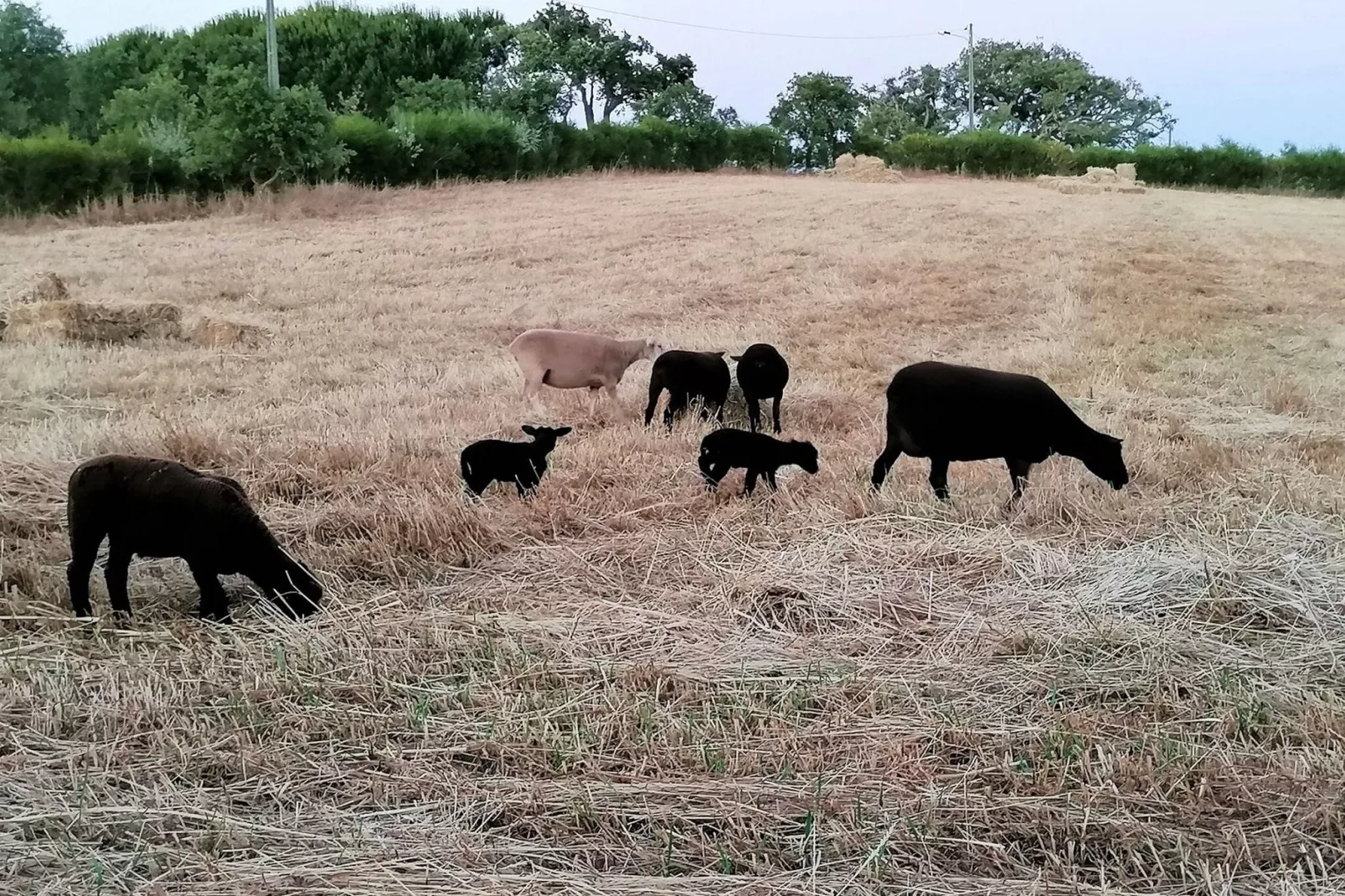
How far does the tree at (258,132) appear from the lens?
19.2m

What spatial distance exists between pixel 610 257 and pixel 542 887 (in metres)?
12.8

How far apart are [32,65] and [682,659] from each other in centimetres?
3290

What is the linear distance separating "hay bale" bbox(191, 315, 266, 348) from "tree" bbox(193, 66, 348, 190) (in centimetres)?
1136

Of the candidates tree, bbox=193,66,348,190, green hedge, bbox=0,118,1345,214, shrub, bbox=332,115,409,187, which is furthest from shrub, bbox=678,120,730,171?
tree, bbox=193,66,348,190

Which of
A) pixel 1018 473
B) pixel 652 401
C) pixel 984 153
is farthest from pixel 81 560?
pixel 984 153

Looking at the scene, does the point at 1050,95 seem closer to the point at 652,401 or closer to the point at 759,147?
the point at 759,147

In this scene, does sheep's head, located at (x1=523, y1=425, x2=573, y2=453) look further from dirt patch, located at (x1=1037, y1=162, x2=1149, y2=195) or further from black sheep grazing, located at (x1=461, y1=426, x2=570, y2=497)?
dirt patch, located at (x1=1037, y1=162, x2=1149, y2=195)

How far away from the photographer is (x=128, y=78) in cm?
2988

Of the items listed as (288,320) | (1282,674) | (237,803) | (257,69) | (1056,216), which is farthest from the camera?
(257,69)

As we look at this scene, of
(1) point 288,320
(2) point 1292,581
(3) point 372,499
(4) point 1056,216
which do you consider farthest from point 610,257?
(2) point 1292,581

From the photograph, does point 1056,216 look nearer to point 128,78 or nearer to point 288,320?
point 288,320

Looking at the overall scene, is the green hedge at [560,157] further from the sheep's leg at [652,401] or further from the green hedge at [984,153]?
the sheep's leg at [652,401]

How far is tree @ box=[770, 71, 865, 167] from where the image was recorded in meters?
28.8

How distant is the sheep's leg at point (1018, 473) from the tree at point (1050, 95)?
31.8 meters
